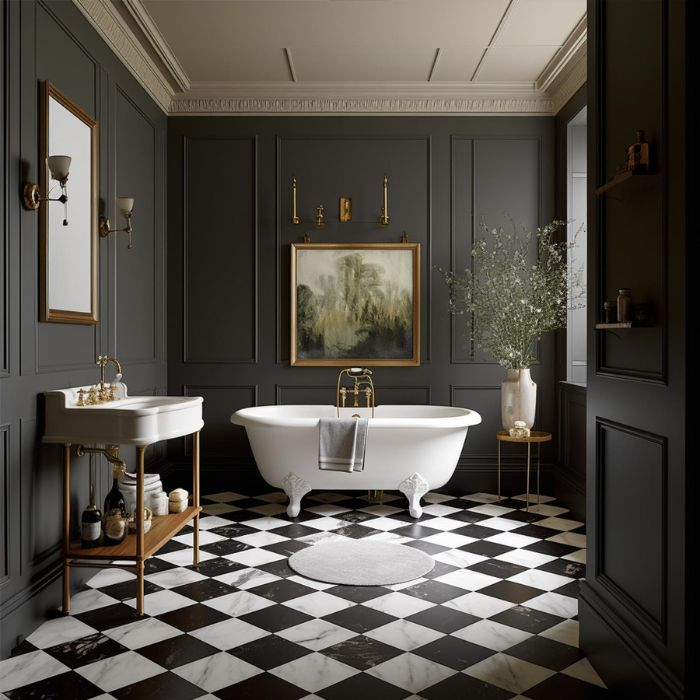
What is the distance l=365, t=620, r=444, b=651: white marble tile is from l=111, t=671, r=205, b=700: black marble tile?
0.74m

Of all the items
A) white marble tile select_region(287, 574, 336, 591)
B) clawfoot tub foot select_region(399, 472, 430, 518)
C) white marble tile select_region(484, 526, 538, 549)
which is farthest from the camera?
clawfoot tub foot select_region(399, 472, 430, 518)

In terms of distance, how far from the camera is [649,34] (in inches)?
82.9

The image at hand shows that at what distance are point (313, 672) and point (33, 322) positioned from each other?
1.80 metres

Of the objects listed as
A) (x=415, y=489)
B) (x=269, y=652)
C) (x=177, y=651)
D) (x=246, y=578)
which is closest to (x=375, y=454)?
(x=415, y=489)

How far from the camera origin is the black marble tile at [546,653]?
99.3 inches

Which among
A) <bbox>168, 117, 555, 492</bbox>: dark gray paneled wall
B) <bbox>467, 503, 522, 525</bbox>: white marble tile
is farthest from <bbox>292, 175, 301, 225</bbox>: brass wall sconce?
<bbox>467, 503, 522, 525</bbox>: white marble tile

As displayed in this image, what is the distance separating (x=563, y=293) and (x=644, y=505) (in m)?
3.01

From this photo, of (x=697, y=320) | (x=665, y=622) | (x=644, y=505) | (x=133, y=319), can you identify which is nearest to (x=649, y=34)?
(x=697, y=320)

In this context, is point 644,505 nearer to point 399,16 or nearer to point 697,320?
point 697,320

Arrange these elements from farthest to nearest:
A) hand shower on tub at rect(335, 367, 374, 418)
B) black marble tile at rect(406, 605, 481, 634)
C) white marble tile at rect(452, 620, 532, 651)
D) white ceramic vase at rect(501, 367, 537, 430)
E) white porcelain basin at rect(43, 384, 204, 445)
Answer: hand shower on tub at rect(335, 367, 374, 418), white ceramic vase at rect(501, 367, 537, 430), white porcelain basin at rect(43, 384, 204, 445), black marble tile at rect(406, 605, 481, 634), white marble tile at rect(452, 620, 532, 651)

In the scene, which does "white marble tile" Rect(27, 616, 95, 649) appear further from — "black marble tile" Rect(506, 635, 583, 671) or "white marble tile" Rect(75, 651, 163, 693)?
"black marble tile" Rect(506, 635, 583, 671)

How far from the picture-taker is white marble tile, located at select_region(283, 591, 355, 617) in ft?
9.84

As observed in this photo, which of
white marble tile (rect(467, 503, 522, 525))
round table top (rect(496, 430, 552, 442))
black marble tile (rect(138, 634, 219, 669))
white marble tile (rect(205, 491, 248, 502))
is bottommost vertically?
black marble tile (rect(138, 634, 219, 669))

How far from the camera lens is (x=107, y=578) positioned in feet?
11.3
